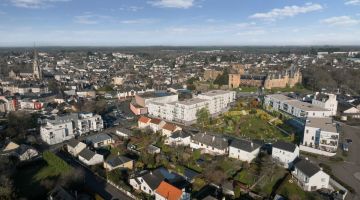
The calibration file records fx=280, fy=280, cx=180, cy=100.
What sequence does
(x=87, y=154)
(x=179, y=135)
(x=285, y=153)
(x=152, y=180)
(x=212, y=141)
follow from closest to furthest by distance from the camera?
(x=152, y=180) → (x=285, y=153) → (x=87, y=154) → (x=212, y=141) → (x=179, y=135)

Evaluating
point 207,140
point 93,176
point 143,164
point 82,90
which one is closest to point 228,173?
point 207,140

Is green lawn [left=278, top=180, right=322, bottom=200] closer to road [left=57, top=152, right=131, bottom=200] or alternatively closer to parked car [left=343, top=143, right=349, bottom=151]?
parked car [left=343, top=143, right=349, bottom=151]

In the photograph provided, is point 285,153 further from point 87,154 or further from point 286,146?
point 87,154

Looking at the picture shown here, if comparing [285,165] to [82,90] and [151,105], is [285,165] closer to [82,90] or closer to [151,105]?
[151,105]

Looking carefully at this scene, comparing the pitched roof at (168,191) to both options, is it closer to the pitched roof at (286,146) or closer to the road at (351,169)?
the pitched roof at (286,146)

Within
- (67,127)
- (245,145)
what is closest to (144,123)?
(67,127)

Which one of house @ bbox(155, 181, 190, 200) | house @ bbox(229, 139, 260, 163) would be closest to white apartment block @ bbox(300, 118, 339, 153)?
house @ bbox(229, 139, 260, 163)

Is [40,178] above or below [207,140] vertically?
below
